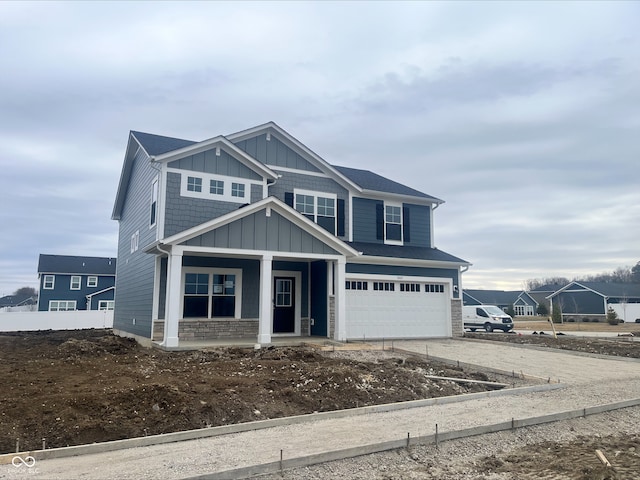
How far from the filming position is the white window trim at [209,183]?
1470cm

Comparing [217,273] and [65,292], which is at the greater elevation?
[217,273]

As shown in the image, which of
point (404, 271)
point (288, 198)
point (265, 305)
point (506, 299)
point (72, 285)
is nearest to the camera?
point (265, 305)

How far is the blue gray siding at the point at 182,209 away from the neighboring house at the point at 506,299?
5195 centimetres

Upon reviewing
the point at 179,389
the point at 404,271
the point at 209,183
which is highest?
the point at 209,183

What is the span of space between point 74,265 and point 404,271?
34.6 meters

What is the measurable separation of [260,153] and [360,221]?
4.73m

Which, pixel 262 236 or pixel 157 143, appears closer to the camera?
pixel 262 236

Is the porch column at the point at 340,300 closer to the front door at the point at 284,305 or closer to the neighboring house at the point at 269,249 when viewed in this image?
the neighboring house at the point at 269,249

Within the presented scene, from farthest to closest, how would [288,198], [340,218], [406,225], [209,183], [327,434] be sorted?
[406,225], [340,218], [288,198], [209,183], [327,434]

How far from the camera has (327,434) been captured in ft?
18.5

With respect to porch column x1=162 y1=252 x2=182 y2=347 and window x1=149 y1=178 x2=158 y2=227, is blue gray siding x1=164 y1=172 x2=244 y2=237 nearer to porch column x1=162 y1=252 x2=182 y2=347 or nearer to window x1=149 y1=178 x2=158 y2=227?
window x1=149 y1=178 x2=158 y2=227

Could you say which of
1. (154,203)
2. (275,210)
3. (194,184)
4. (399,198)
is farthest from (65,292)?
(275,210)

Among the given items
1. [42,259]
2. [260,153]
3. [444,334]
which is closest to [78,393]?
[260,153]

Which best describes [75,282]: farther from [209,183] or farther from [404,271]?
[404,271]
